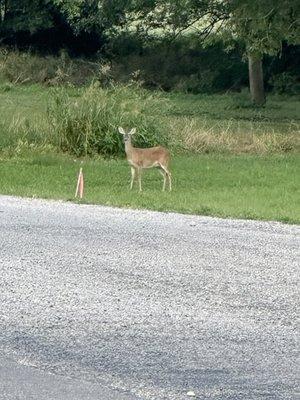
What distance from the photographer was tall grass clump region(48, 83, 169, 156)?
2816 cm

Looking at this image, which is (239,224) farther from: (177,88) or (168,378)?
(177,88)

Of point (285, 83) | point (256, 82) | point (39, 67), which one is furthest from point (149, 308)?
point (285, 83)

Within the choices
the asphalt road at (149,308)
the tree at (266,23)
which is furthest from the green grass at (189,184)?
the tree at (266,23)

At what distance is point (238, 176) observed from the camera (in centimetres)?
2441

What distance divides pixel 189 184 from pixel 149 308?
11893 mm

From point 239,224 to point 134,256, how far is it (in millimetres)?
3300

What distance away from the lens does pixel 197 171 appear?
25.4 m

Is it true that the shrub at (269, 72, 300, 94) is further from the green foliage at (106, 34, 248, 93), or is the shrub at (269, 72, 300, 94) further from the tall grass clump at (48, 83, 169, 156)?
the tall grass clump at (48, 83, 169, 156)

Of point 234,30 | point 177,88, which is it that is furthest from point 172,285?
point 177,88

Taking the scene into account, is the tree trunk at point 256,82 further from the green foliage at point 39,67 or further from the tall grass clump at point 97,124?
the tall grass clump at point 97,124

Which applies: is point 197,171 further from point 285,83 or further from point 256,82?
point 285,83

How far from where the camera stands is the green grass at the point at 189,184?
745 inches

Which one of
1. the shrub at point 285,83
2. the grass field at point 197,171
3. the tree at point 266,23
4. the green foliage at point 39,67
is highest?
the tree at point 266,23

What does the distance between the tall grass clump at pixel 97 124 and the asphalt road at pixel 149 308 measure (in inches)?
444
